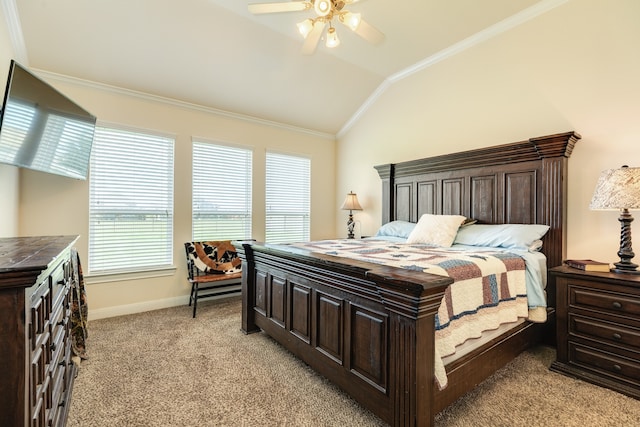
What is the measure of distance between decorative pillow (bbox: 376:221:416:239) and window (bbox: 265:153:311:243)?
1.54m

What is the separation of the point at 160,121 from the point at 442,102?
137 inches

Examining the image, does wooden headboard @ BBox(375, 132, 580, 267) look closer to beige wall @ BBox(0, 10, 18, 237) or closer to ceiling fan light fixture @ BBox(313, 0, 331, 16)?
ceiling fan light fixture @ BBox(313, 0, 331, 16)

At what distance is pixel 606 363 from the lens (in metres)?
2.03

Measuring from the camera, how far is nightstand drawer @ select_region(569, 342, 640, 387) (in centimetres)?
193

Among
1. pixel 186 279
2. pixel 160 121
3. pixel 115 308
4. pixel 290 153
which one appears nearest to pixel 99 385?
pixel 115 308

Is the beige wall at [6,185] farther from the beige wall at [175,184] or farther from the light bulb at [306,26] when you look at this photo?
the light bulb at [306,26]

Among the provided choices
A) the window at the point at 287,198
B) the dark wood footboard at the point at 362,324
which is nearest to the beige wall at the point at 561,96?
the window at the point at 287,198

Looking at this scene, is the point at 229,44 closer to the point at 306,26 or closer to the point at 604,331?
the point at 306,26

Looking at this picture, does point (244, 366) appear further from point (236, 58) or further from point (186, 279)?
point (236, 58)

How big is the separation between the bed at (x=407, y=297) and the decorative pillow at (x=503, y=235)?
18 centimetres

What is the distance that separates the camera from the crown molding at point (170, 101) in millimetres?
3062

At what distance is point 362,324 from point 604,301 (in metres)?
1.74

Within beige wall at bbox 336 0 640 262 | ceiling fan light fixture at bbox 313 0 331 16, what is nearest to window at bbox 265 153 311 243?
beige wall at bbox 336 0 640 262

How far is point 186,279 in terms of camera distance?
3.82 meters
